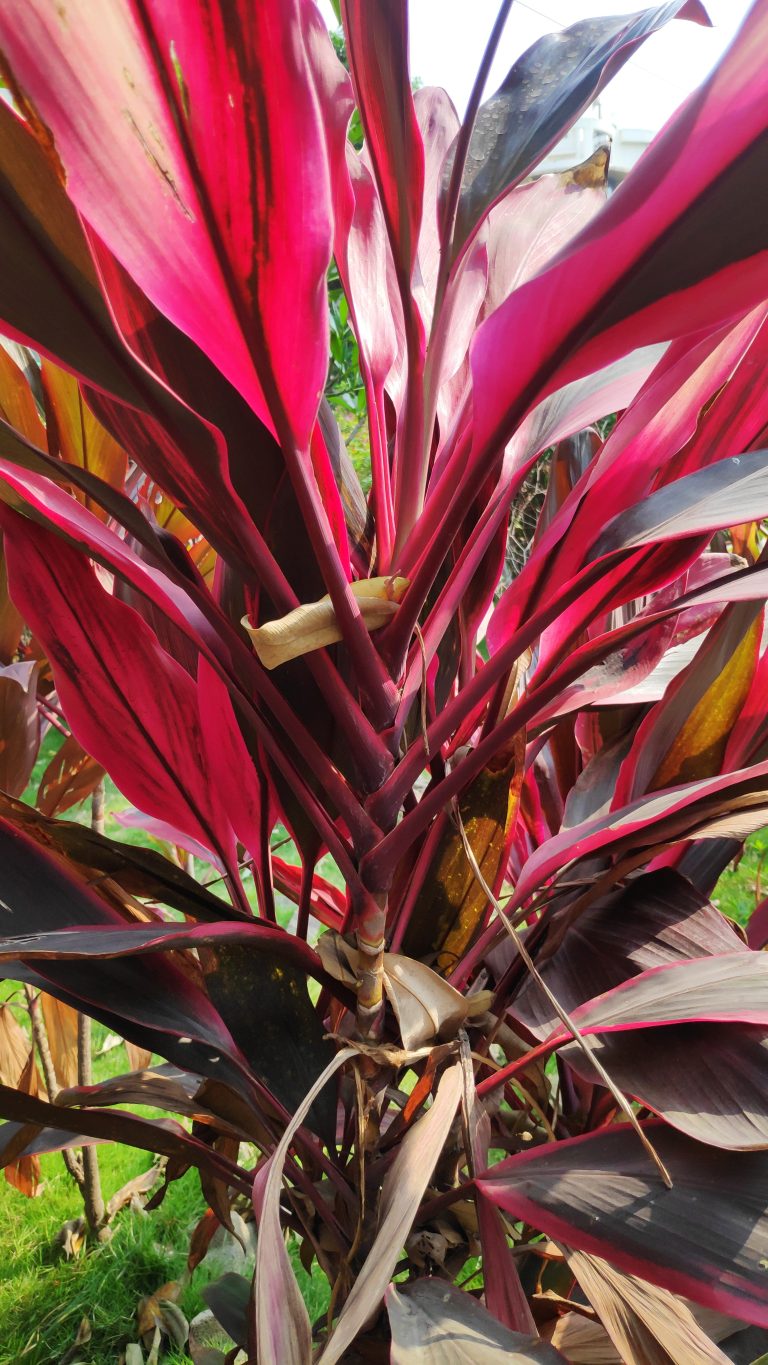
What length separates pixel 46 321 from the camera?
11.9 inches

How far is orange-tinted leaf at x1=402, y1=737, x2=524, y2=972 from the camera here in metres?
0.48

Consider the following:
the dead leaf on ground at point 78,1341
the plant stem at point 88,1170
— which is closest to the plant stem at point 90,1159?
the plant stem at point 88,1170

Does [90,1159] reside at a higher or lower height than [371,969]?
lower

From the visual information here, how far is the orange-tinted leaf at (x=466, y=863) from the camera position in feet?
1.57

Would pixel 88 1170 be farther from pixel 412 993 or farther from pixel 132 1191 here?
pixel 412 993

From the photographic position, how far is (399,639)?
0.40 meters

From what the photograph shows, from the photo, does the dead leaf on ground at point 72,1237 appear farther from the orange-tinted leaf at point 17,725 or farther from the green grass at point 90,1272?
the orange-tinted leaf at point 17,725

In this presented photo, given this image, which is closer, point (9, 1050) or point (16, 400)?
point (16, 400)

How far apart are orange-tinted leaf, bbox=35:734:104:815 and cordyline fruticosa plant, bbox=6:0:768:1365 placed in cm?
28

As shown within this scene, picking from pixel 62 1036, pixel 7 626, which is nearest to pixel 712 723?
pixel 7 626

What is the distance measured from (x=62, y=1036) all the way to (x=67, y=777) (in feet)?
1.24

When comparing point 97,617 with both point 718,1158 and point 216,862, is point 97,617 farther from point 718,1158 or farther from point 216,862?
point 718,1158

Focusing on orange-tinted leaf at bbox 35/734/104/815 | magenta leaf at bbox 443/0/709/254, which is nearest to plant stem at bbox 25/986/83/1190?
orange-tinted leaf at bbox 35/734/104/815

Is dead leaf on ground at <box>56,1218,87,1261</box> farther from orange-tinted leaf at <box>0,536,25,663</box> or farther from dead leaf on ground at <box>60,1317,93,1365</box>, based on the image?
orange-tinted leaf at <box>0,536,25,663</box>
